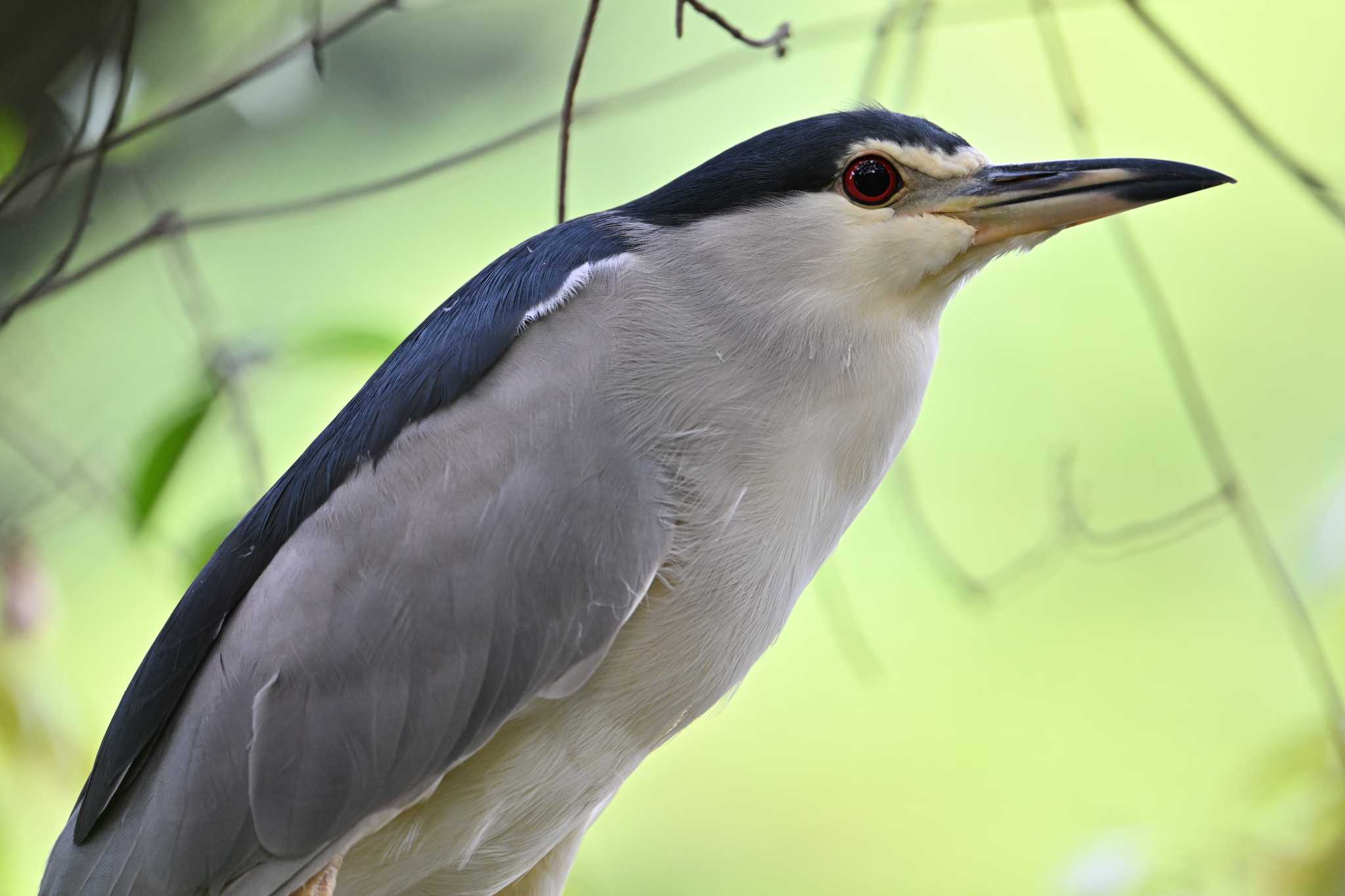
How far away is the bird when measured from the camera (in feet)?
3.80

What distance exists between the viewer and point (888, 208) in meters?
1.22

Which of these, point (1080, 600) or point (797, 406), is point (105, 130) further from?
point (1080, 600)

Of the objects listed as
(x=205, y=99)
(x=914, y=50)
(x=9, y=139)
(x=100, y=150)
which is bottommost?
(x=100, y=150)

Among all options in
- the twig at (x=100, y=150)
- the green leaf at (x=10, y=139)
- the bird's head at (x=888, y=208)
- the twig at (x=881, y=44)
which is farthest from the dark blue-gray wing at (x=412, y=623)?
the green leaf at (x=10, y=139)

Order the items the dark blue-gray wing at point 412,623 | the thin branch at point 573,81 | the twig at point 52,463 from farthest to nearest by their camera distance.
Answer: the twig at point 52,463, the thin branch at point 573,81, the dark blue-gray wing at point 412,623

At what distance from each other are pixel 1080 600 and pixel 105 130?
2.16 metres

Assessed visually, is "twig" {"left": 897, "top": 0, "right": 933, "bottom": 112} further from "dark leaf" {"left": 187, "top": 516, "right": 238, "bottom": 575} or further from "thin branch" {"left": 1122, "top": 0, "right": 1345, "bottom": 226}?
"dark leaf" {"left": 187, "top": 516, "right": 238, "bottom": 575}

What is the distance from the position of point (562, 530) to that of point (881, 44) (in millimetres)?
766

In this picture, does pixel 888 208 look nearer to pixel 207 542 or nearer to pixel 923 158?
pixel 923 158

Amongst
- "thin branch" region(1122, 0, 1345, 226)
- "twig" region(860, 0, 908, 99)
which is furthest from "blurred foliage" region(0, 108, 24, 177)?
"thin branch" region(1122, 0, 1345, 226)

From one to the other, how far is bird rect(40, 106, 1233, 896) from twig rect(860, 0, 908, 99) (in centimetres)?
31

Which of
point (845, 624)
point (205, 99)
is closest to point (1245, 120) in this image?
point (845, 624)

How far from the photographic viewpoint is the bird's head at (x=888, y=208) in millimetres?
1207

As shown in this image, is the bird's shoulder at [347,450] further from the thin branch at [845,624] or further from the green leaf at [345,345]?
the thin branch at [845,624]
